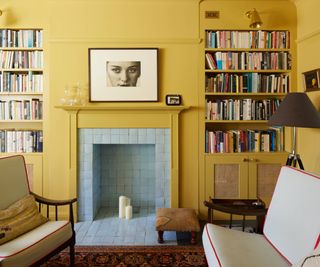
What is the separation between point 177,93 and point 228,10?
1.18 m

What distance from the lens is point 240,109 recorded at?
339 centimetres

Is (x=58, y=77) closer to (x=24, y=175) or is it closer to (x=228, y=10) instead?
(x=24, y=175)

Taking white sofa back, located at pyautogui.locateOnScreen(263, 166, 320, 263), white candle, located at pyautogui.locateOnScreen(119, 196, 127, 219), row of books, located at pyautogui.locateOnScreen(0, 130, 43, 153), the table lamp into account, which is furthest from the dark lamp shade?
row of books, located at pyautogui.locateOnScreen(0, 130, 43, 153)

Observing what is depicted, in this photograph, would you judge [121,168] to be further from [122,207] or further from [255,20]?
[255,20]

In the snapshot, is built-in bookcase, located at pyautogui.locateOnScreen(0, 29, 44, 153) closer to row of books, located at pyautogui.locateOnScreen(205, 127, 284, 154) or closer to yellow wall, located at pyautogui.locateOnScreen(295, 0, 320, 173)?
row of books, located at pyautogui.locateOnScreen(205, 127, 284, 154)

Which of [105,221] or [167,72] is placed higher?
[167,72]

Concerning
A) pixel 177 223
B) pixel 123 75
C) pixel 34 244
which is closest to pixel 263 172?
pixel 177 223

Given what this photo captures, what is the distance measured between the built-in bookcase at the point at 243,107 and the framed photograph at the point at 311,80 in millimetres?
245

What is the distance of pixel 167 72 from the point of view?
3.36m

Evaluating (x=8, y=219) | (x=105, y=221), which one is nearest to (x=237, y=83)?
(x=105, y=221)

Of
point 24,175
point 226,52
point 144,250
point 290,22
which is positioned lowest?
point 144,250

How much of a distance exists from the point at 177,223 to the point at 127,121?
51.7 inches

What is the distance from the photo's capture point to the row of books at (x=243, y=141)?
338 cm

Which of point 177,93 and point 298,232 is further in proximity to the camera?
point 177,93
